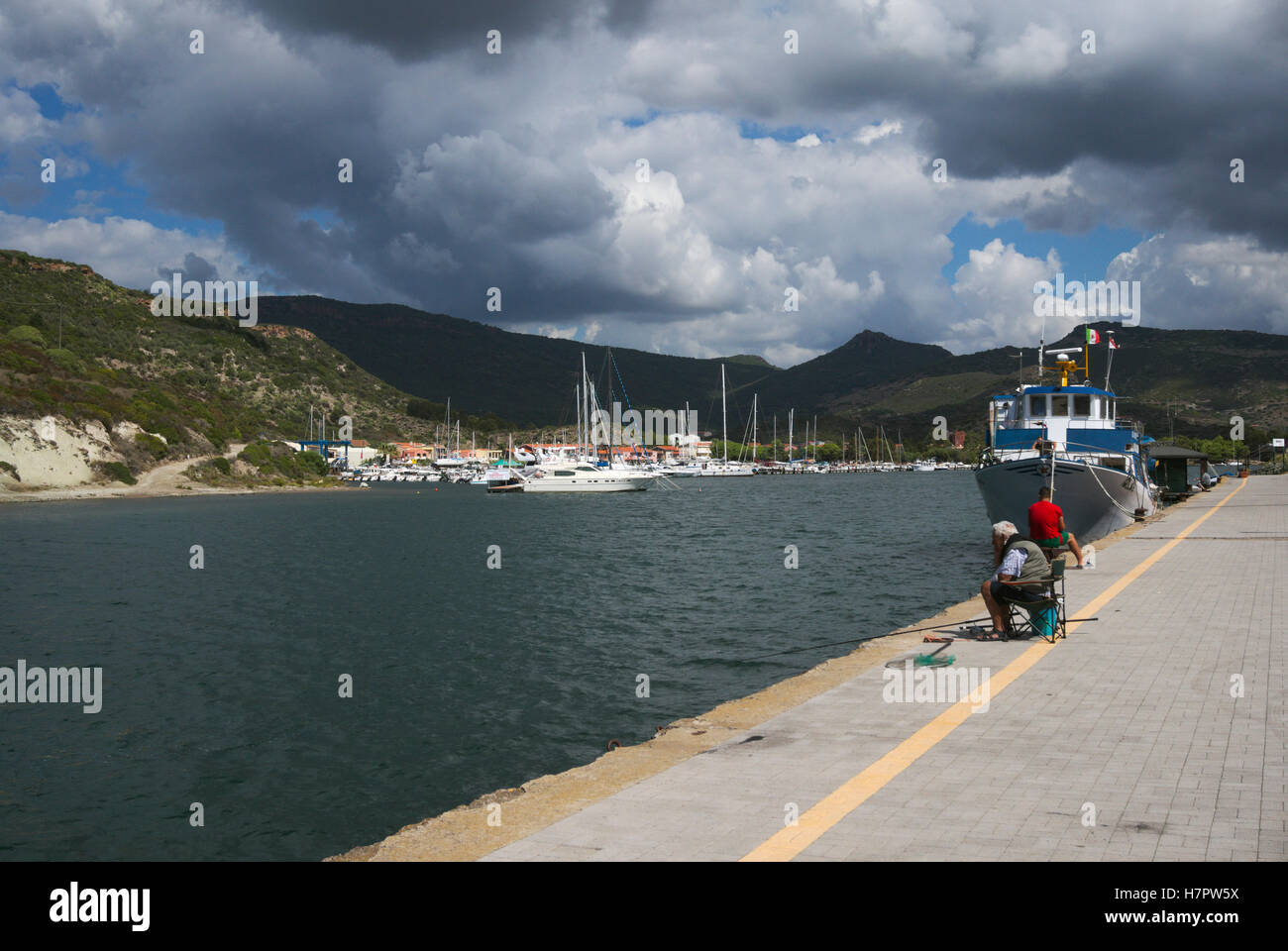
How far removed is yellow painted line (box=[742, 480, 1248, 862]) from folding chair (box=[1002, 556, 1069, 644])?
27.4 inches

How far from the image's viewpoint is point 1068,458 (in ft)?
102

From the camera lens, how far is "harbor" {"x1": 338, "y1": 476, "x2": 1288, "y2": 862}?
564cm

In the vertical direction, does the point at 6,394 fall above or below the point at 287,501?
above

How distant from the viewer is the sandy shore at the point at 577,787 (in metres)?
6.25

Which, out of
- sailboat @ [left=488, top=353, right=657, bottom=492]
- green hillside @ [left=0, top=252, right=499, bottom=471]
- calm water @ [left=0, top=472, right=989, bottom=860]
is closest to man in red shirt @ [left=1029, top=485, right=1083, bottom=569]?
calm water @ [left=0, top=472, right=989, bottom=860]

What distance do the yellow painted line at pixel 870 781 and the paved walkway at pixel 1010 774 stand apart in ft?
0.06

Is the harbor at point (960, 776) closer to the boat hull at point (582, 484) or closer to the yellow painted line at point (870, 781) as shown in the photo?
the yellow painted line at point (870, 781)

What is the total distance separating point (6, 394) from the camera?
Answer: 70.9 metres

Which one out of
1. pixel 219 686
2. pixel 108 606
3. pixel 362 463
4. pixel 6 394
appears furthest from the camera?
pixel 362 463

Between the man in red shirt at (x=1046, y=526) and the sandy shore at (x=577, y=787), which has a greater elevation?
the man in red shirt at (x=1046, y=526)

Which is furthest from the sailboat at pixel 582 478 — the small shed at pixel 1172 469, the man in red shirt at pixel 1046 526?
the man in red shirt at pixel 1046 526
